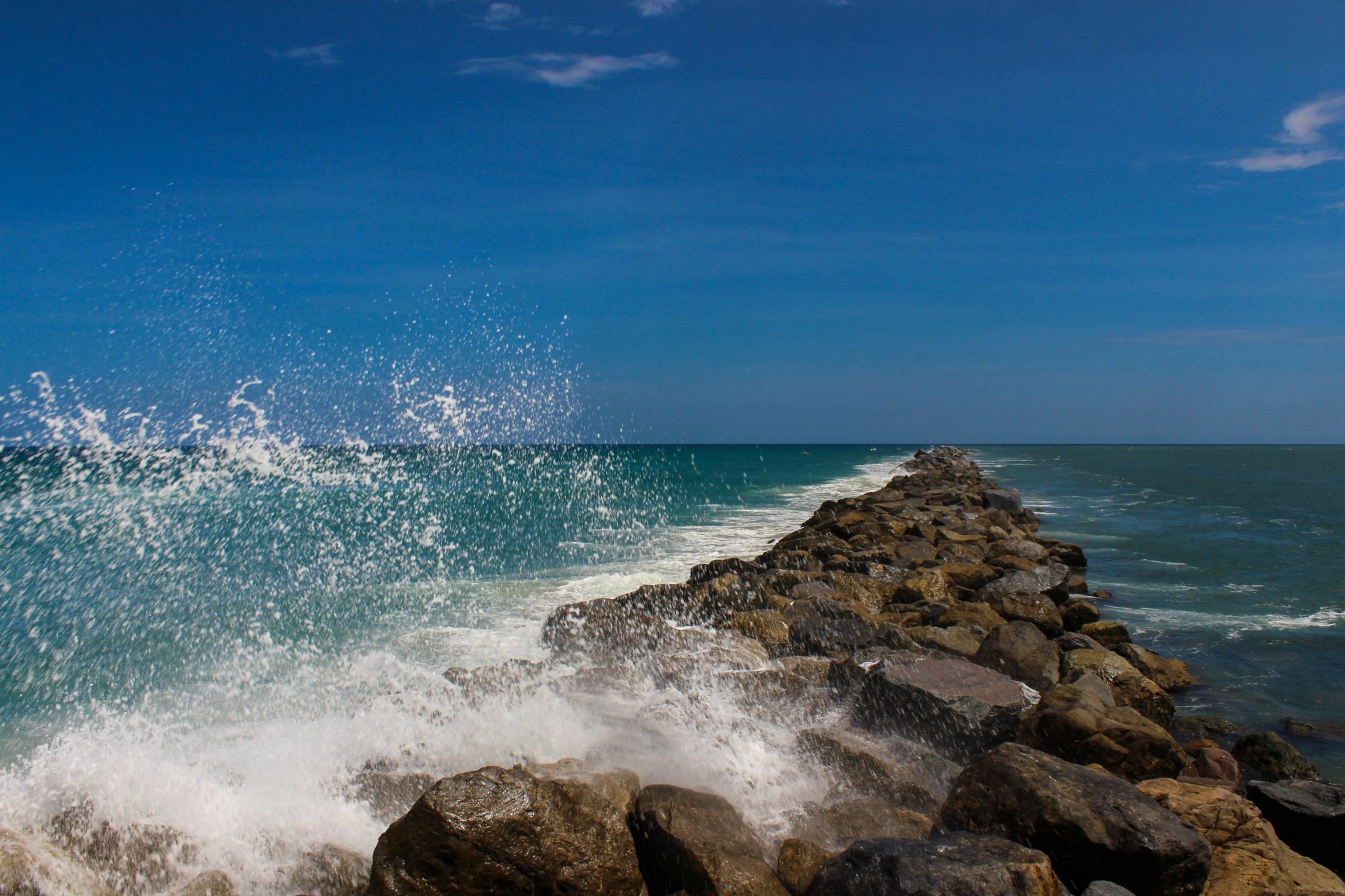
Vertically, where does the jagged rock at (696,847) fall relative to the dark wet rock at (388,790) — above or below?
above

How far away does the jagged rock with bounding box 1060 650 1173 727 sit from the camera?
7285 millimetres

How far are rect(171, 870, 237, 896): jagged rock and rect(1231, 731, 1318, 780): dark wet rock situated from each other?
21.6ft

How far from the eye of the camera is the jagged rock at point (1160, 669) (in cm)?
816

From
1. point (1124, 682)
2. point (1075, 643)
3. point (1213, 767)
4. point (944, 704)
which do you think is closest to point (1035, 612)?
point (1075, 643)

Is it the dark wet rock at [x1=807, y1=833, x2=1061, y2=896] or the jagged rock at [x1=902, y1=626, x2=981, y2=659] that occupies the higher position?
the dark wet rock at [x1=807, y1=833, x2=1061, y2=896]

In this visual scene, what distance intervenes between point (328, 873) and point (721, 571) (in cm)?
759

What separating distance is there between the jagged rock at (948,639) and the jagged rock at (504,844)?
15.4 ft

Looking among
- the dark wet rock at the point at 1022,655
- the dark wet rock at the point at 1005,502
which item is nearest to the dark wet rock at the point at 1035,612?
the dark wet rock at the point at 1022,655

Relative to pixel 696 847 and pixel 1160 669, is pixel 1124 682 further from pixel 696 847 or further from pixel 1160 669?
pixel 696 847

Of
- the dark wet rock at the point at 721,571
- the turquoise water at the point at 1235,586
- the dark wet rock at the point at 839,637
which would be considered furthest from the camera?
the dark wet rock at the point at 721,571

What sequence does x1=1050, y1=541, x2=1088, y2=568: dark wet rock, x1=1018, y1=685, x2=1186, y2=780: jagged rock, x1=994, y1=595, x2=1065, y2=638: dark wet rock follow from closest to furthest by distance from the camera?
x1=1018, y1=685, x2=1186, y2=780: jagged rock
x1=994, y1=595, x2=1065, y2=638: dark wet rock
x1=1050, y1=541, x2=1088, y2=568: dark wet rock

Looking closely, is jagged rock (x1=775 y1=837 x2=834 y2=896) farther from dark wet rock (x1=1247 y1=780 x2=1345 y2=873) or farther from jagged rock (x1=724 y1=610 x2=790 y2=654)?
jagged rock (x1=724 y1=610 x2=790 y2=654)

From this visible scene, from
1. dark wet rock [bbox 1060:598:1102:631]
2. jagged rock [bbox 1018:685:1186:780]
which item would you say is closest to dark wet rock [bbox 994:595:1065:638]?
dark wet rock [bbox 1060:598:1102:631]

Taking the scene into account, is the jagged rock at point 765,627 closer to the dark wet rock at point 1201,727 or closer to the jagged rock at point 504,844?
the dark wet rock at point 1201,727
